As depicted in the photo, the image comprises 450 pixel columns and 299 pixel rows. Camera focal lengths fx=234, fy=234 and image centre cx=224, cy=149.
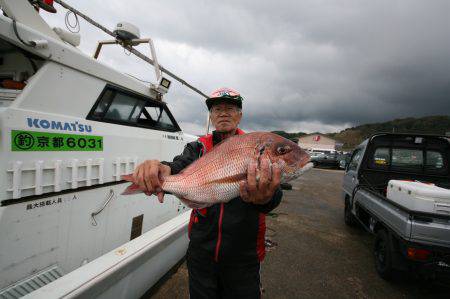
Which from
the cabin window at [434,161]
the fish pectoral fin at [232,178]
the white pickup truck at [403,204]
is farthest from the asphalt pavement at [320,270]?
the fish pectoral fin at [232,178]

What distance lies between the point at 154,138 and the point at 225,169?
2.24 m

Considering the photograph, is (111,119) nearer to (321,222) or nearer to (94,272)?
(94,272)

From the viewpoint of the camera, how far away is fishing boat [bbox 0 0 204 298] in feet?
6.31

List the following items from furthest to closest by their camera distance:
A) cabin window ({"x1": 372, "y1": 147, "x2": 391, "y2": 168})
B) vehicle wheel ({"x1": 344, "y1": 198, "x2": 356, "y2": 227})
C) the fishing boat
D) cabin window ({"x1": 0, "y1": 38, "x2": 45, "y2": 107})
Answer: vehicle wheel ({"x1": 344, "y1": 198, "x2": 356, "y2": 227})
cabin window ({"x1": 372, "y1": 147, "x2": 391, "y2": 168})
cabin window ({"x1": 0, "y1": 38, "x2": 45, "y2": 107})
the fishing boat

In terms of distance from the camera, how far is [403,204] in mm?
3943

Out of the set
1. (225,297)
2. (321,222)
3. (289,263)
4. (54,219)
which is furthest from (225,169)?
(321,222)

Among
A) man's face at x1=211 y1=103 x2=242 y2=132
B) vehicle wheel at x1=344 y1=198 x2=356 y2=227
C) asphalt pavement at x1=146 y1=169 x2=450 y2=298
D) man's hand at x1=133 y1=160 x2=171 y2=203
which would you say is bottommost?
asphalt pavement at x1=146 y1=169 x2=450 y2=298

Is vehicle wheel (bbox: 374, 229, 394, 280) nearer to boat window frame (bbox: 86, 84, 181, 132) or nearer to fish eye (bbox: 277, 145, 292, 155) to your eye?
fish eye (bbox: 277, 145, 292, 155)

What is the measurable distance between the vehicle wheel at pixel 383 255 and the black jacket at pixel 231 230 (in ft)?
9.52

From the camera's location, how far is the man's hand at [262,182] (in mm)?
1665

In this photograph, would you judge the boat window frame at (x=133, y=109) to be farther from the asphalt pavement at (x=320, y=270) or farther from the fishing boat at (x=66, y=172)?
the asphalt pavement at (x=320, y=270)

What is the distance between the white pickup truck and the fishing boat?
322cm

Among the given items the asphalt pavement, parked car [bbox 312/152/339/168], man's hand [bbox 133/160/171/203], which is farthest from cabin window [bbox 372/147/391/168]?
parked car [bbox 312/152/339/168]

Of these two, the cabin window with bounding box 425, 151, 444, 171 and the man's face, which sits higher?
the man's face
